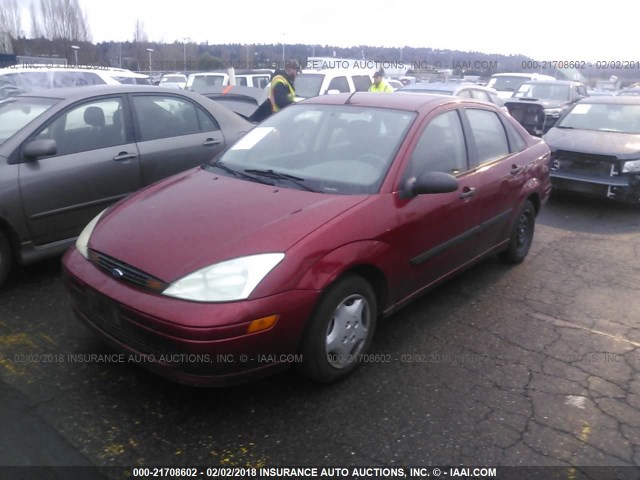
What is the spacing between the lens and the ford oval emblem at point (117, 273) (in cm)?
277

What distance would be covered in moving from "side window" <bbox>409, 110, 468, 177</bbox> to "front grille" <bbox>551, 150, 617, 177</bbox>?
411 centimetres

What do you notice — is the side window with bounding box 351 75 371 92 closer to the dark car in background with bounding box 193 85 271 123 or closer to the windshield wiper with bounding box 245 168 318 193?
the dark car in background with bounding box 193 85 271 123

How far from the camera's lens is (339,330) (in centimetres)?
298

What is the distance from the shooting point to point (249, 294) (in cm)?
255

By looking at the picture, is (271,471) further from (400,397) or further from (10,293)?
(10,293)

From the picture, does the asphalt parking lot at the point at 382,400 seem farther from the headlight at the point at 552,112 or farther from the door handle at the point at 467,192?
the headlight at the point at 552,112

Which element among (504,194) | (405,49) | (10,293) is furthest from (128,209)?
(405,49)

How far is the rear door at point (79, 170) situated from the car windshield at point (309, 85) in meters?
7.22

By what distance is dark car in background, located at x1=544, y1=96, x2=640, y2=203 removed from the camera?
6.98 m

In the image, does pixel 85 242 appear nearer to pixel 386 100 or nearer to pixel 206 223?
pixel 206 223

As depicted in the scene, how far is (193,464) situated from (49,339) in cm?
159

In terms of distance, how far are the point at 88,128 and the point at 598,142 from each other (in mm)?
6574

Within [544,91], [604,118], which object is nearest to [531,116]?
[544,91]

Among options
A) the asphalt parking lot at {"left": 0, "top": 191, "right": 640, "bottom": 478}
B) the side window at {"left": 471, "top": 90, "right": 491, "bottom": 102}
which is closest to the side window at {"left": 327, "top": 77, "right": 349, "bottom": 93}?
the side window at {"left": 471, "top": 90, "right": 491, "bottom": 102}
